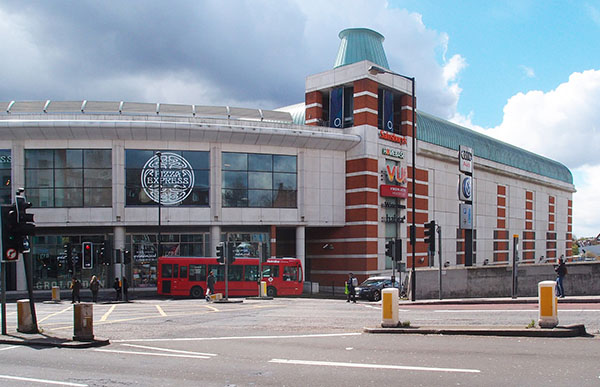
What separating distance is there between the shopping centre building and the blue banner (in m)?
0.11

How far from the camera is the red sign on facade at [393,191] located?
45562mm

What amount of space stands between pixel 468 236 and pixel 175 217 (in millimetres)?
22726

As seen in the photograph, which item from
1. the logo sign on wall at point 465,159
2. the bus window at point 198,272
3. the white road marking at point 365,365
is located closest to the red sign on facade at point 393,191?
the logo sign on wall at point 465,159

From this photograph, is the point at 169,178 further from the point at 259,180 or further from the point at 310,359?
the point at 310,359

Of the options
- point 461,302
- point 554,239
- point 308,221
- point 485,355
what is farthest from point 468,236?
point 554,239

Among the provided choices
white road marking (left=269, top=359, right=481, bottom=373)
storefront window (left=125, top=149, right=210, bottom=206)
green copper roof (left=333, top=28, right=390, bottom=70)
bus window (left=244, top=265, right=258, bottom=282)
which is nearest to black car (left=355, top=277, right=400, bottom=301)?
bus window (left=244, top=265, right=258, bottom=282)

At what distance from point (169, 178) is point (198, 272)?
8464 millimetres

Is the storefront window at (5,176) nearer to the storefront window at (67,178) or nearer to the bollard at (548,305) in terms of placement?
the storefront window at (67,178)

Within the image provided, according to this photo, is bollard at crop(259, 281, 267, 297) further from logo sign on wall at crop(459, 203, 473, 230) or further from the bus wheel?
logo sign on wall at crop(459, 203, 473, 230)

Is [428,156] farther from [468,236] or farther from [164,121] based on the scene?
[164,121]

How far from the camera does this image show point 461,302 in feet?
72.1

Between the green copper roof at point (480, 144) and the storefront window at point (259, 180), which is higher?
the green copper roof at point (480, 144)

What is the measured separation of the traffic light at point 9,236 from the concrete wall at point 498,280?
1881 cm

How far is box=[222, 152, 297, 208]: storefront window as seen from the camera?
40969mm
